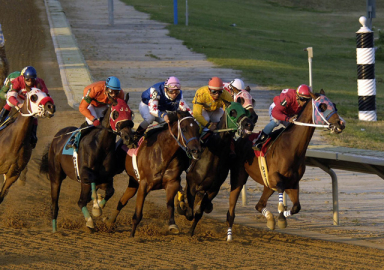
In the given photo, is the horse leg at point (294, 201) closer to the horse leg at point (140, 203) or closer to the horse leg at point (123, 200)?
the horse leg at point (140, 203)

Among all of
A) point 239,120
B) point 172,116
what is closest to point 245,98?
point 239,120

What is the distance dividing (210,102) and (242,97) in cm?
53

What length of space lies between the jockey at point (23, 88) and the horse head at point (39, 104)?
1.12 feet

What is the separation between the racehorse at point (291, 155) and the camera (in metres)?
7.06

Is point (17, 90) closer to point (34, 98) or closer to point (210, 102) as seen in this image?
point (34, 98)

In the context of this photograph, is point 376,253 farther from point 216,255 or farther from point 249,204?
point 249,204

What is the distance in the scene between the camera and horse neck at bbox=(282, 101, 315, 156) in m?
7.26

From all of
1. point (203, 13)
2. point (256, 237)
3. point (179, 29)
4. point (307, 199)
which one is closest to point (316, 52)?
point (179, 29)

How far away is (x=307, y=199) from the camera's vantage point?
369 inches

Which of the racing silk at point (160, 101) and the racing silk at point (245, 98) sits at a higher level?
the racing silk at point (245, 98)

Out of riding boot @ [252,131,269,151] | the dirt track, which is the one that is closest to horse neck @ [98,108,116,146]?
the dirt track

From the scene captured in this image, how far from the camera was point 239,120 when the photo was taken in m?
7.05

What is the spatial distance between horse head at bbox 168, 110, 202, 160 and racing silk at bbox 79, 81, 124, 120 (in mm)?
1141

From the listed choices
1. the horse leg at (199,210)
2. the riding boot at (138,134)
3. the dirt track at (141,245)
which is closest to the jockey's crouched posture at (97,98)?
the riding boot at (138,134)
